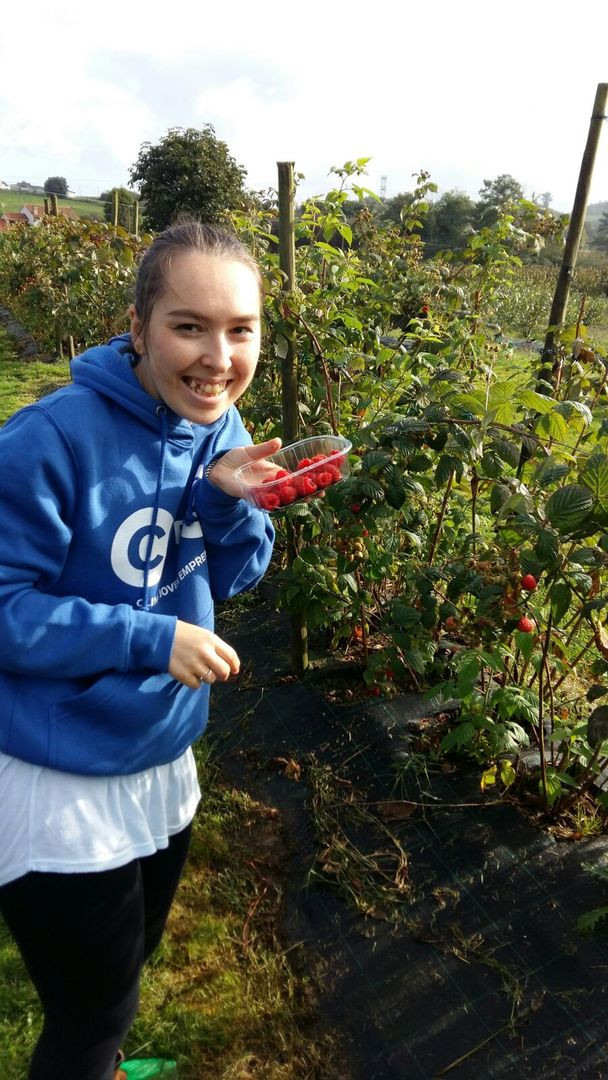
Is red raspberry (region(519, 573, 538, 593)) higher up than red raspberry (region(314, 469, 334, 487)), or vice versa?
red raspberry (region(314, 469, 334, 487))

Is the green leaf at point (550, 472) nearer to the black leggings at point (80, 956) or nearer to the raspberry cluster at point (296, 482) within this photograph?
the raspberry cluster at point (296, 482)

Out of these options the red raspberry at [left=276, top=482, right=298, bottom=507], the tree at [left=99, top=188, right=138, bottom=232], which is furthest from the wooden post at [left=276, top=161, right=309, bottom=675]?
the tree at [left=99, top=188, right=138, bottom=232]

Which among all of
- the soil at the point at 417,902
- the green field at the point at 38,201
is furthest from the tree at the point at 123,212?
the green field at the point at 38,201

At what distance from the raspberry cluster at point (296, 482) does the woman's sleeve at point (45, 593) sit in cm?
31

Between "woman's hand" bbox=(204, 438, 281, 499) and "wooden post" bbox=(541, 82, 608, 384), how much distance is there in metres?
1.26

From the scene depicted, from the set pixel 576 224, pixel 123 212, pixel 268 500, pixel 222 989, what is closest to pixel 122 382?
pixel 268 500

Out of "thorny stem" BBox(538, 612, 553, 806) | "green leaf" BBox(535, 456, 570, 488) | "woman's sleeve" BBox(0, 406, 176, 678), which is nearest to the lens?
"woman's sleeve" BBox(0, 406, 176, 678)

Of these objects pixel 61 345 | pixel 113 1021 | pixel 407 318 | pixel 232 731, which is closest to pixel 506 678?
pixel 232 731

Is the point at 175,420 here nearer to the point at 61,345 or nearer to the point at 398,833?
the point at 398,833

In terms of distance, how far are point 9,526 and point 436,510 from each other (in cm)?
169

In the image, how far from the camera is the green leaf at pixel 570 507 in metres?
1.23

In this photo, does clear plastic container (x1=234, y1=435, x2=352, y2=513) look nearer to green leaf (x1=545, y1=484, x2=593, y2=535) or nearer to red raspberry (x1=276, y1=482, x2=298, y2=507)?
red raspberry (x1=276, y1=482, x2=298, y2=507)

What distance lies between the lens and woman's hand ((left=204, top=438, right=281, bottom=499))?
45.3 inches

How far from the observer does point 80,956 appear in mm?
1047
